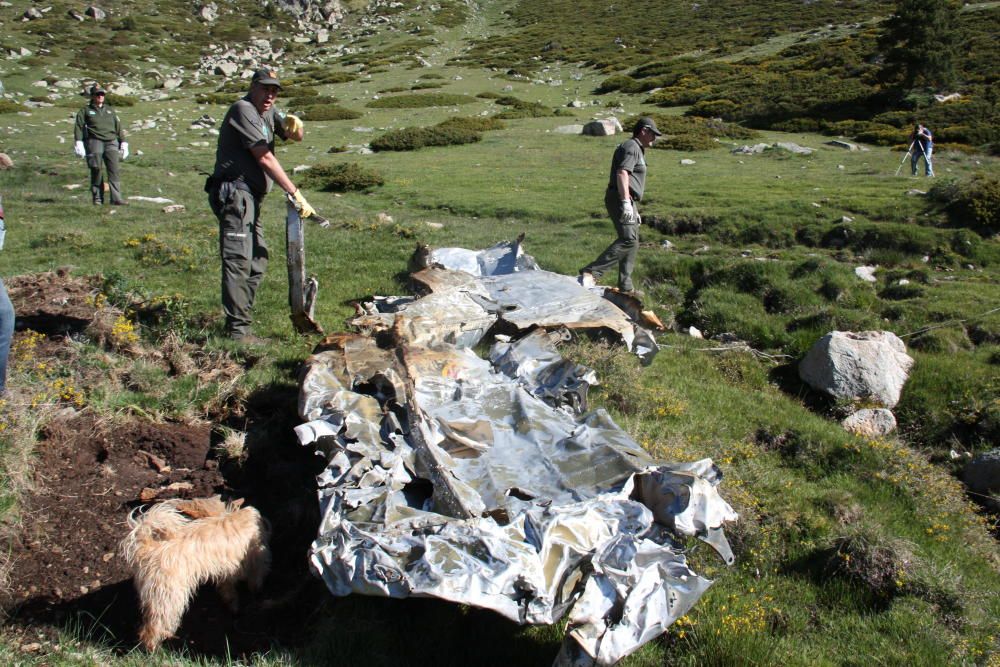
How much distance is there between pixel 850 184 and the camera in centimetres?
1720

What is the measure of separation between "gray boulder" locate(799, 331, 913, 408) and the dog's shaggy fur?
21.7ft

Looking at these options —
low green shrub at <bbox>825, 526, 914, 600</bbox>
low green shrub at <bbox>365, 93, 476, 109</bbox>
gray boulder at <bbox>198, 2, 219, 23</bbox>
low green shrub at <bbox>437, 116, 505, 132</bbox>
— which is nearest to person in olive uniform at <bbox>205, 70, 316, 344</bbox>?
low green shrub at <bbox>825, 526, 914, 600</bbox>

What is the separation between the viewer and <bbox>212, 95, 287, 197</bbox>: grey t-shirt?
A: 5949 millimetres

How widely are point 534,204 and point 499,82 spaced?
3141cm

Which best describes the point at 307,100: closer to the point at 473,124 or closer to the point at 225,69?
the point at 473,124

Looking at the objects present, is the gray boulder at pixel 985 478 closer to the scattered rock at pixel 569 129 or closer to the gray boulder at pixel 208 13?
the scattered rock at pixel 569 129

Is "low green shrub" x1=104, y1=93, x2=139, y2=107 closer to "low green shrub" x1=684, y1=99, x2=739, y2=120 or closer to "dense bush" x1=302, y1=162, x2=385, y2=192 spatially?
"dense bush" x1=302, y1=162, x2=385, y2=192

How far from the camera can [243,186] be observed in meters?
6.16

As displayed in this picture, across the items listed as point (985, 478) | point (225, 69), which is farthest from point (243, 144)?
point (225, 69)

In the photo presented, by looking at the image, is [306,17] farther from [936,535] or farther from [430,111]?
[936,535]

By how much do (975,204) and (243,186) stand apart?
13.6 metres

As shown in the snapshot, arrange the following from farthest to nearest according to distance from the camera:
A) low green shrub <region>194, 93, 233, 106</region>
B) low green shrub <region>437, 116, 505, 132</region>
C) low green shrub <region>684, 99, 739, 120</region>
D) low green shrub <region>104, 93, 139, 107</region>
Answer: low green shrub <region>194, 93, 233, 106</region>, low green shrub <region>104, 93, 139, 107</region>, low green shrub <region>684, 99, 739, 120</region>, low green shrub <region>437, 116, 505, 132</region>

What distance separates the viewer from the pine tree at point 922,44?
33.8 metres

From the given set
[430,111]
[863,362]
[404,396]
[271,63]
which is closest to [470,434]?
[404,396]
